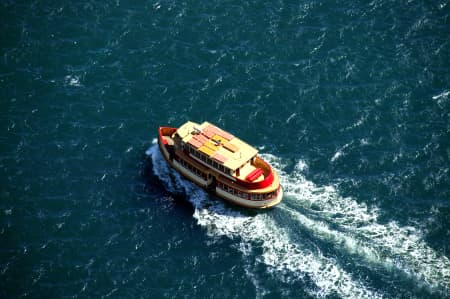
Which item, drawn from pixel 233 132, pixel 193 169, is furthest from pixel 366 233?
pixel 233 132

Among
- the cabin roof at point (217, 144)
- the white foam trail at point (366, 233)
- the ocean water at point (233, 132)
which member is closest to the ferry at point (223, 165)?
the cabin roof at point (217, 144)

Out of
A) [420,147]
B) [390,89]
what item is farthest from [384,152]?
[390,89]

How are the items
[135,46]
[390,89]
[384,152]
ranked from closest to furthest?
1. [384,152]
2. [390,89]
3. [135,46]

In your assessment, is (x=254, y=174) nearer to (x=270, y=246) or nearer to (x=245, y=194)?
(x=245, y=194)

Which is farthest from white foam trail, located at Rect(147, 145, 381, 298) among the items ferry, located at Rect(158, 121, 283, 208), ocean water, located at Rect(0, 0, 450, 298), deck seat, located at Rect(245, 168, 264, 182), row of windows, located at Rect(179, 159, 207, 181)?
deck seat, located at Rect(245, 168, 264, 182)

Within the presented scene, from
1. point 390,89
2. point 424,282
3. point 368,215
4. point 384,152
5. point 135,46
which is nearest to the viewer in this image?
point 424,282

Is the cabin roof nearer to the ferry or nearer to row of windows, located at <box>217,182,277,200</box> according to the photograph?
the ferry

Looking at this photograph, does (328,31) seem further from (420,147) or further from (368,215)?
(368,215)

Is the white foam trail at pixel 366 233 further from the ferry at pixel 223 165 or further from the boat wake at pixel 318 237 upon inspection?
the ferry at pixel 223 165
